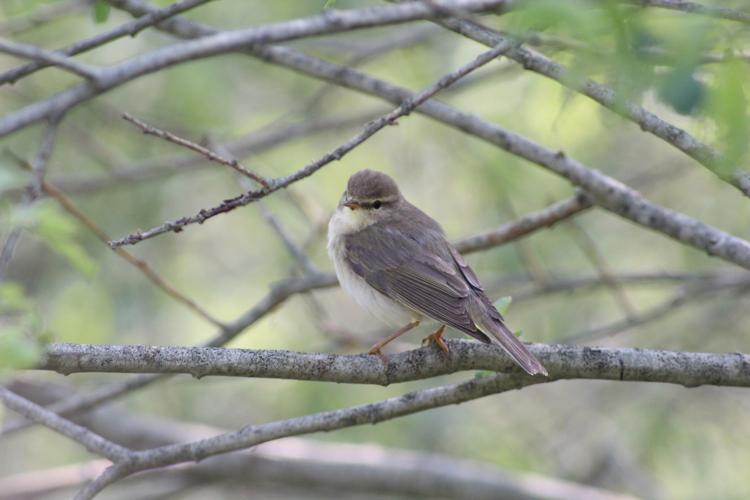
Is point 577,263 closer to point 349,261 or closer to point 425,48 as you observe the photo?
point 425,48

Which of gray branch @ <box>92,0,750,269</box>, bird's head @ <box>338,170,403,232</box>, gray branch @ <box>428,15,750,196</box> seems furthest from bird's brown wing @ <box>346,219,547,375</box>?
gray branch @ <box>428,15,750,196</box>

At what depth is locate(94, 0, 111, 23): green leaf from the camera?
4.02 metres

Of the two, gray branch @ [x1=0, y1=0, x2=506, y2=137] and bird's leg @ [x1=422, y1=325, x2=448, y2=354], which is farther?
bird's leg @ [x1=422, y1=325, x2=448, y2=354]

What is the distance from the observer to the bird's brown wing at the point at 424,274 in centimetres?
431

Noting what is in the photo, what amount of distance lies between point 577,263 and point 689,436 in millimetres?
1706

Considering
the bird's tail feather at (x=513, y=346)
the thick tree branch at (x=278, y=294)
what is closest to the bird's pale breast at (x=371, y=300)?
the thick tree branch at (x=278, y=294)

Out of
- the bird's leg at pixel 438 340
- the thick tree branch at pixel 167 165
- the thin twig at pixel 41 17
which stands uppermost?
the thin twig at pixel 41 17

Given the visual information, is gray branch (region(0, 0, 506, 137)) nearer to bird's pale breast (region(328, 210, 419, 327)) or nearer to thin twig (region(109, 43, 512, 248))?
thin twig (region(109, 43, 512, 248))

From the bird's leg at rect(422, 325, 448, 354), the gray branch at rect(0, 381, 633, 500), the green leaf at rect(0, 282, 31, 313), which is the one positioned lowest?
the gray branch at rect(0, 381, 633, 500)

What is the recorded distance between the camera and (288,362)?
322 cm

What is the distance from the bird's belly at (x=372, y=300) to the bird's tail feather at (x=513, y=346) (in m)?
0.80

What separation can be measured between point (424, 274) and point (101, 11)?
6.66ft

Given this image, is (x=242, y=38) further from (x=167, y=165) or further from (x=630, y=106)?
(x=167, y=165)

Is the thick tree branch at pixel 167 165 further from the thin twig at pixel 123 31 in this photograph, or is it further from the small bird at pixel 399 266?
the thin twig at pixel 123 31
